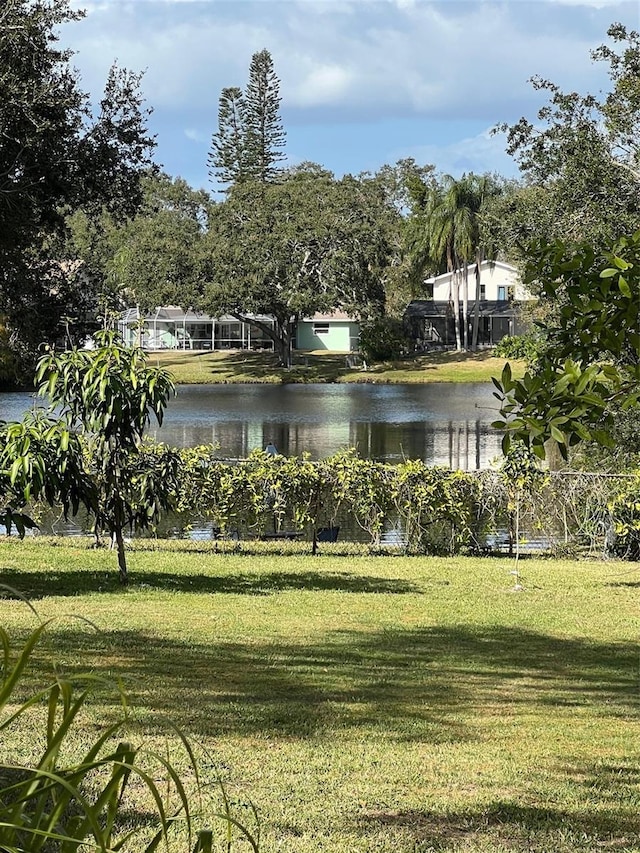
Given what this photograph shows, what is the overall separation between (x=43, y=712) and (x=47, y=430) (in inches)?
162

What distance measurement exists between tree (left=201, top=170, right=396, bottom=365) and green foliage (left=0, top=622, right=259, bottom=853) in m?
50.5

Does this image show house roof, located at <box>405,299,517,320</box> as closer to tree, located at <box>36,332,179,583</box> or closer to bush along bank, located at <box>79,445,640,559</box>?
bush along bank, located at <box>79,445,640,559</box>

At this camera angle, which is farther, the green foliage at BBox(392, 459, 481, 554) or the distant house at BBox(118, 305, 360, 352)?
the distant house at BBox(118, 305, 360, 352)

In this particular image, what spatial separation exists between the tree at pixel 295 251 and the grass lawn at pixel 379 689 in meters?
44.8

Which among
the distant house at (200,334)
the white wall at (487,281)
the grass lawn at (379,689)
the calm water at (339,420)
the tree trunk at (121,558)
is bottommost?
the grass lawn at (379,689)

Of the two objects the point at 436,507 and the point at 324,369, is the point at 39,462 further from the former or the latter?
the point at 324,369

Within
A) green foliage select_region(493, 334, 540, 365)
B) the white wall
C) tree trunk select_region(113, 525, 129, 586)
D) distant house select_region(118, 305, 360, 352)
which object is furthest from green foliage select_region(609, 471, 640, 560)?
the white wall

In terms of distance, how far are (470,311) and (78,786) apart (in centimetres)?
7069

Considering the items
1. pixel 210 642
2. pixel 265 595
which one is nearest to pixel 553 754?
pixel 210 642

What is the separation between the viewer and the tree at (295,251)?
5666 centimetres

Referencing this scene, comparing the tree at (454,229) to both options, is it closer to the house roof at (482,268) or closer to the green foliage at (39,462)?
the house roof at (482,268)

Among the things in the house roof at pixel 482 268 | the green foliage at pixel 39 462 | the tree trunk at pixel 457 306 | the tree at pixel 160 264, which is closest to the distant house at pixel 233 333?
the house roof at pixel 482 268

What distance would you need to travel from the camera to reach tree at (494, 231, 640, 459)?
324cm

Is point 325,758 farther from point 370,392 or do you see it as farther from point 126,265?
Result: point 126,265
